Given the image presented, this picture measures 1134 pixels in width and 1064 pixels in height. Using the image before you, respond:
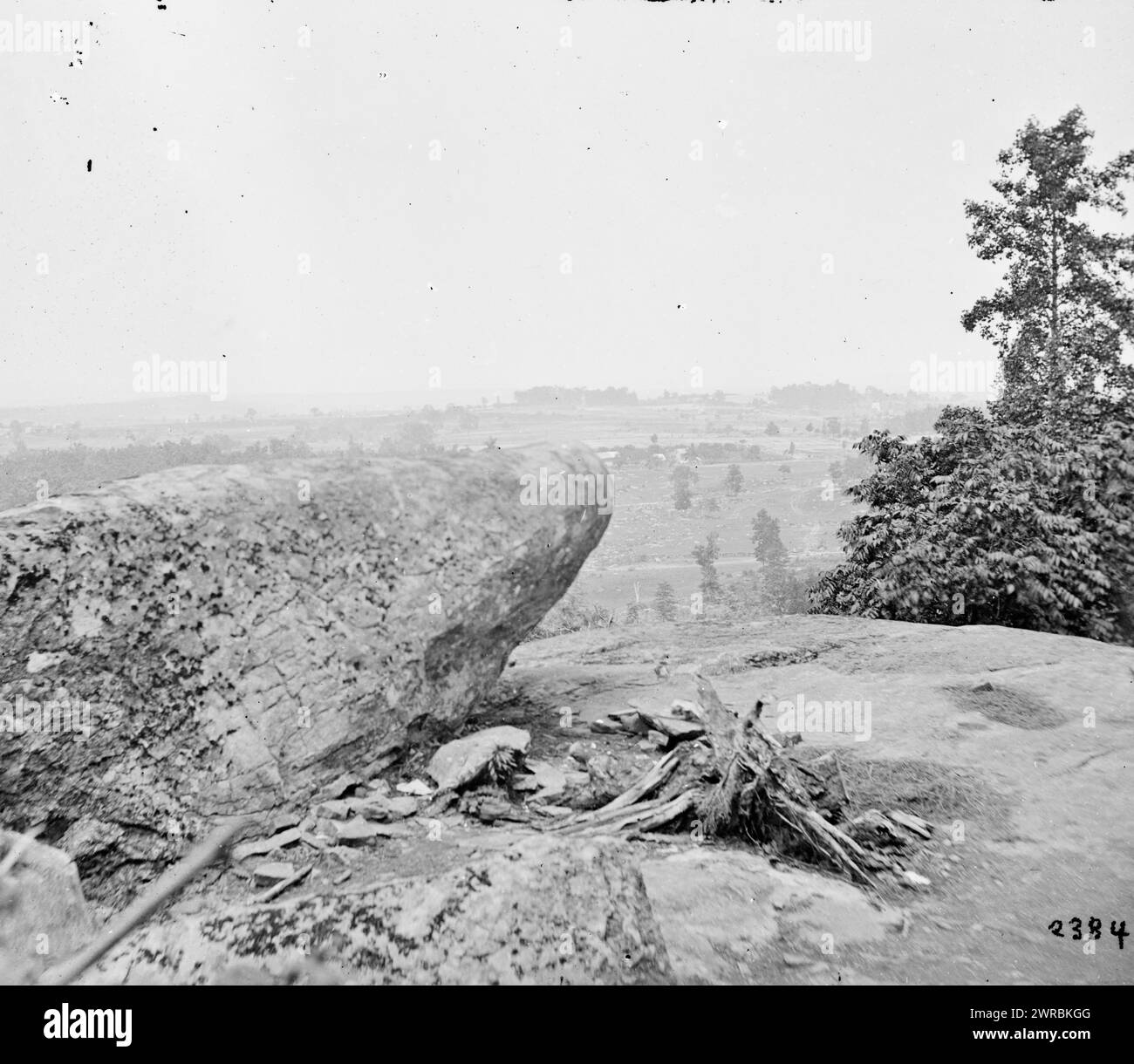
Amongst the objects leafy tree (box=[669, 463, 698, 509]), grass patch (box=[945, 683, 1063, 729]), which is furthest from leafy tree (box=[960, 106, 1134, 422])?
leafy tree (box=[669, 463, 698, 509])

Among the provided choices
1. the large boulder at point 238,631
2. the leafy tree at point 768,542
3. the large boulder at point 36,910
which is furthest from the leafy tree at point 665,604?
the large boulder at point 36,910

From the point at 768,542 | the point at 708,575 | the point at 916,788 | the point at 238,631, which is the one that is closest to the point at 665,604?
the point at 708,575

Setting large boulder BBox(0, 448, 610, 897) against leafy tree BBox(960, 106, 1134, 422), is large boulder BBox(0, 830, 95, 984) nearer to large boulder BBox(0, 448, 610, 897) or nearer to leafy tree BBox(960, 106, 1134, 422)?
large boulder BBox(0, 448, 610, 897)

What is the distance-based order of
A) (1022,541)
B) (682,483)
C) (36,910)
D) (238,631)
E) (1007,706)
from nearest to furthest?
(36,910) → (238,631) → (1007,706) → (1022,541) → (682,483)

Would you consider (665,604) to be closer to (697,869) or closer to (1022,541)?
(1022,541)

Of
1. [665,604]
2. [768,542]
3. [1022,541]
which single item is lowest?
[665,604]

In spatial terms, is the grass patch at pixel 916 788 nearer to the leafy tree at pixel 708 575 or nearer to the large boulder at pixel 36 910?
the large boulder at pixel 36 910
